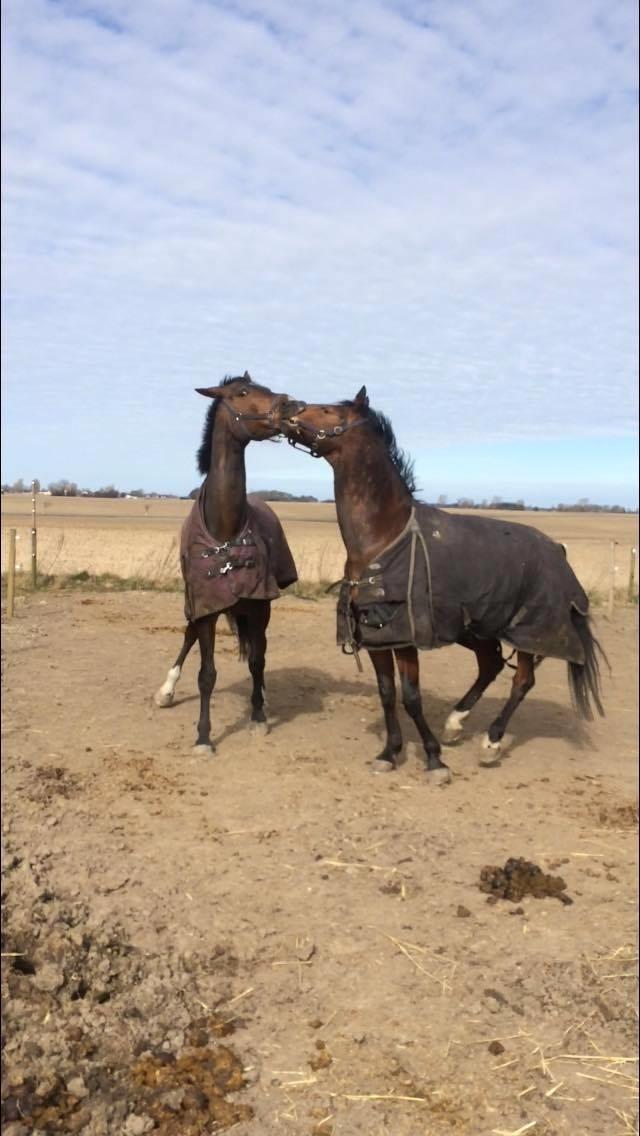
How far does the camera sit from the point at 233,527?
2.20 meters

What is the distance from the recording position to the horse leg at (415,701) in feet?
20.4

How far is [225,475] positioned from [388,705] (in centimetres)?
526

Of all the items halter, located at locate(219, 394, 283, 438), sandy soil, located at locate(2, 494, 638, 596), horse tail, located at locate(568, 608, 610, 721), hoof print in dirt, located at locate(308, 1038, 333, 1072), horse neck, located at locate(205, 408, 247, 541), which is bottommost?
hoof print in dirt, located at locate(308, 1038, 333, 1072)

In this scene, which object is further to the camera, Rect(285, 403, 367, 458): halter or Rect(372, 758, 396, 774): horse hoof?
Rect(372, 758, 396, 774): horse hoof

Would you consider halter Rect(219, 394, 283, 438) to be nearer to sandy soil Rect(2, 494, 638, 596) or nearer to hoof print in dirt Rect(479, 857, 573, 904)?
sandy soil Rect(2, 494, 638, 596)

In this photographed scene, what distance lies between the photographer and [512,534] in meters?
5.23

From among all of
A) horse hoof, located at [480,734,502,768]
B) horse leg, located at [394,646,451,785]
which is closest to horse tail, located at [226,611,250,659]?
horse leg, located at [394,646,451,785]

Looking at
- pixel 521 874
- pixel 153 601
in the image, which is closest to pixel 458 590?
pixel 521 874

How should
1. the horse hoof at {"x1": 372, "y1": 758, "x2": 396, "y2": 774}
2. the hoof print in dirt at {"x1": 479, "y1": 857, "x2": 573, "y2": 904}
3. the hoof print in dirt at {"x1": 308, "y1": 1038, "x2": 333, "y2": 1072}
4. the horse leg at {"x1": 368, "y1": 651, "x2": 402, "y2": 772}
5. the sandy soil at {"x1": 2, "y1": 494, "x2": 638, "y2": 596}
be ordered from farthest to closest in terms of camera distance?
the horse hoof at {"x1": 372, "y1": 758, "x2": 396, "y2": 774} < the horse leg at {"x1": 368, "y1": 651, "x2": 402, "y2": 772} < the hoof print in dirt at {"x1": 479, "y1": 857, "x2": 573, "y2": 904} < the hoof print in dirt at {"x1": 308, "y1": 1038, "x2": 333, "y2": 1072} < the sandy soil at {"x1": 2, "y1": 494, "x2": 638, "y2": 596}

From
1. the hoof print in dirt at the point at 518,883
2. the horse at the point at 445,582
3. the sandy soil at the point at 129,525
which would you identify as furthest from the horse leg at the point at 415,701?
the sandy soil at the point at 129,525

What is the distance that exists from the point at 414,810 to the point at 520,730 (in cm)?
255

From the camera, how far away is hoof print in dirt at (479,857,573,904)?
4.96m

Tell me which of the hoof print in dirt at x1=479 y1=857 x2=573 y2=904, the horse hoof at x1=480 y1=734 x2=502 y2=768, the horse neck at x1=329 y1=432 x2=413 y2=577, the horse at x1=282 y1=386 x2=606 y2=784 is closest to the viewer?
the horse neck at x1=329 y1=432 x2=413 y2=577

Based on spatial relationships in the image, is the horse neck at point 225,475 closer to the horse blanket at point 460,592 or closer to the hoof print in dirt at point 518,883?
the horse blanket at point 460,592
